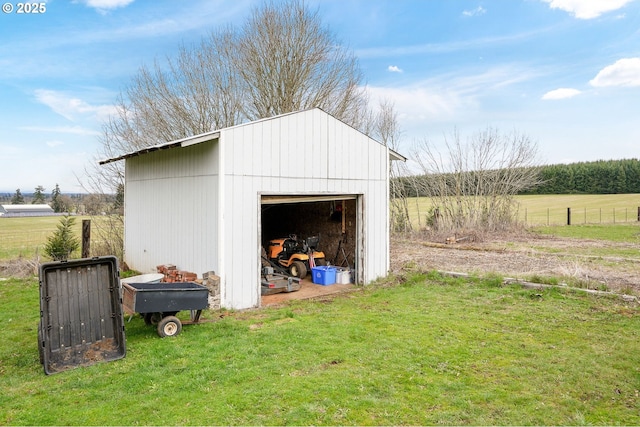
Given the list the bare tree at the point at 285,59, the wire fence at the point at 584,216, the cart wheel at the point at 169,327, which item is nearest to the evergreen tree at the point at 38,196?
the bare tree at the point at 285,59

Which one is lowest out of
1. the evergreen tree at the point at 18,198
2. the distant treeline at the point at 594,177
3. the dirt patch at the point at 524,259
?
the dirt patch at the point at 524,259

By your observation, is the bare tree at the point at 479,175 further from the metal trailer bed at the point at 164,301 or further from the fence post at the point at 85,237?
the metal trailer bed at the point at 164,301

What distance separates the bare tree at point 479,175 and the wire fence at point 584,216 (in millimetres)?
4753

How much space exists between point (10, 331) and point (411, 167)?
16089mm

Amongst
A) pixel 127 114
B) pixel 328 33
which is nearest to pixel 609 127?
pixel 328 33

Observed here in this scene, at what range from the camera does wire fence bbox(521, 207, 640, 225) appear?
2408 centimetres

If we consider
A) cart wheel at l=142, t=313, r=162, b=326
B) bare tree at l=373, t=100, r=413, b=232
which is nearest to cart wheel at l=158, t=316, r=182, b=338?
cart wheel at l=142, t=313, r=162, b=326

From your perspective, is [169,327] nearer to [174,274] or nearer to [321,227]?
[174,274]

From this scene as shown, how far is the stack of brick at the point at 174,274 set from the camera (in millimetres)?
7305

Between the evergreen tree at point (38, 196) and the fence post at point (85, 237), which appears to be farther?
the evergreen tree at point (38, 196)

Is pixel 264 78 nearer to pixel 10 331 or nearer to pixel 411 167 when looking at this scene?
pixel 411 167

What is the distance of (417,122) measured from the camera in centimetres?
1856

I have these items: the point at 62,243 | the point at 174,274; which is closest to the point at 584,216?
the point at 174,274

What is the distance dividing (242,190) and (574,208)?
32040 mm
